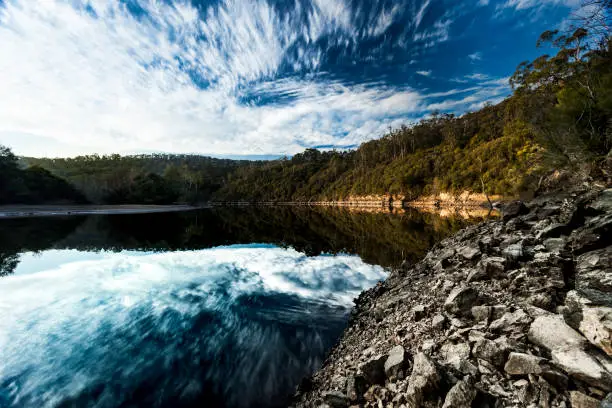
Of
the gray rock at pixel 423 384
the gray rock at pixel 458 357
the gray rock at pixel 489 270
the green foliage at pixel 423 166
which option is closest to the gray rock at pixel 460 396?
the gray rock at pixel 423 384

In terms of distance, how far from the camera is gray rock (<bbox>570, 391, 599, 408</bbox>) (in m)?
2.32

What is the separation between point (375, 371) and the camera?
12.9 ft

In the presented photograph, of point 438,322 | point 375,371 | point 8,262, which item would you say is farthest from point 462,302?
point 8,262

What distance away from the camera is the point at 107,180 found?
76625mm

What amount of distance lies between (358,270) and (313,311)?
4891 millimetres

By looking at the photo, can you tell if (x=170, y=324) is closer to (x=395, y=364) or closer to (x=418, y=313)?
(x=395, y=364)

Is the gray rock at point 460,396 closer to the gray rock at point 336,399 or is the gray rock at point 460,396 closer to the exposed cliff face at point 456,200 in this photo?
the gray rock at point 336,399

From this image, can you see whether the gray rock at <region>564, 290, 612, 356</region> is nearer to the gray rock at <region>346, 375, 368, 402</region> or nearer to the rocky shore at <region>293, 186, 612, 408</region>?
the rocky shore at <region>293, 186, 612, 408</region>

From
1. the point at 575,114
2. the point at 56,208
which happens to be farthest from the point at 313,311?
the point at 56,208

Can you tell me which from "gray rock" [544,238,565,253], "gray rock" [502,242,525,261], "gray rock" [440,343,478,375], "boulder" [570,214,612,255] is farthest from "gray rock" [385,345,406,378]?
"gray rock" [544,238,565,253]

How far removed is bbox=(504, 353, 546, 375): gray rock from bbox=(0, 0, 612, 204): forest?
19.0ft

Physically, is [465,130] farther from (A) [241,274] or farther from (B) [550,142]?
(A) [241,274]

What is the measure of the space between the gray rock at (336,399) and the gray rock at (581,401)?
8.28 ft

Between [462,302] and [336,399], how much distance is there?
109 inches
